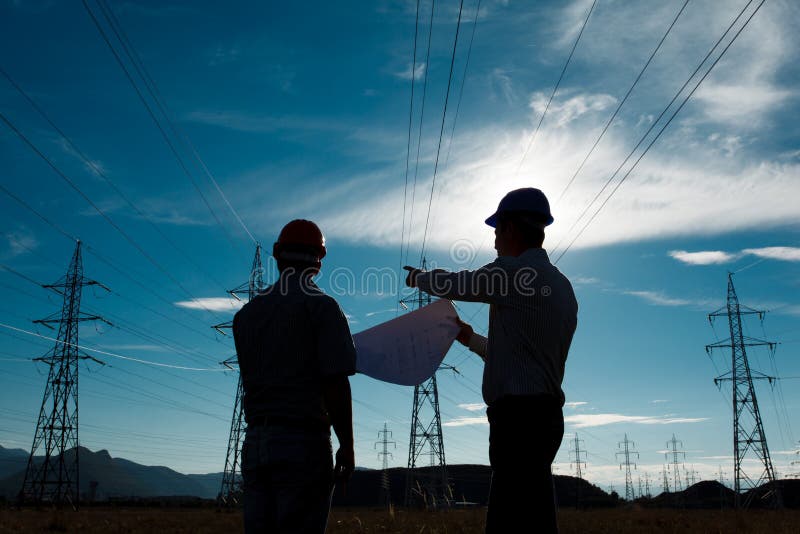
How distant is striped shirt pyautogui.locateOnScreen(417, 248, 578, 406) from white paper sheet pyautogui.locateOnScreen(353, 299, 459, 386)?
3.65 feet

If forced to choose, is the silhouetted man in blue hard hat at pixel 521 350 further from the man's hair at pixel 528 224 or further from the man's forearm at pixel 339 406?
the man's forearm at pixel 339 406

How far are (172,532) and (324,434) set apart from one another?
11418mm

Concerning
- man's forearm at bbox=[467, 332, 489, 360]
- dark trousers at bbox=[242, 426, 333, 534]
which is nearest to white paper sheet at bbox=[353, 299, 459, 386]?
man's forearm at bbox=[467, 332, 489, 360]

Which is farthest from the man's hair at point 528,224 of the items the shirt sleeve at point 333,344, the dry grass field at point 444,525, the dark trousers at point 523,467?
the dry grass field at point 444,525

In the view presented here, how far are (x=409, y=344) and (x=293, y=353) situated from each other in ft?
4.15

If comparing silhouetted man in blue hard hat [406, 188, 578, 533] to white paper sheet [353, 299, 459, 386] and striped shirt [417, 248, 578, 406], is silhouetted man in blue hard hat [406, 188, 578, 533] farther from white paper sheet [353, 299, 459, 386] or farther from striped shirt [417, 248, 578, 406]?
white paper sheet [353, 299, 459, 386]

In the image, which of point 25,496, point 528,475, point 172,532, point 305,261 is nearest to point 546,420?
point 528,475

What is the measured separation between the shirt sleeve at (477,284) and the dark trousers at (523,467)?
0.56 metres

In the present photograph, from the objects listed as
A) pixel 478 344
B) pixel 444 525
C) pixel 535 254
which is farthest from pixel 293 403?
pixel 444 525

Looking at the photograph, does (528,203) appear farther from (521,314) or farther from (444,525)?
(444,525)

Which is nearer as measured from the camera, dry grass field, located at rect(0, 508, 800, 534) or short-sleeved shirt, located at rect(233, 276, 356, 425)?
short-sleeved shirt, located at rect(233, 276, 356, 425)

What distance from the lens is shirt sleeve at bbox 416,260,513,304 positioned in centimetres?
339

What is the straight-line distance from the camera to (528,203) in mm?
3574

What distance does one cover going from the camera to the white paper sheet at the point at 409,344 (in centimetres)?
456
